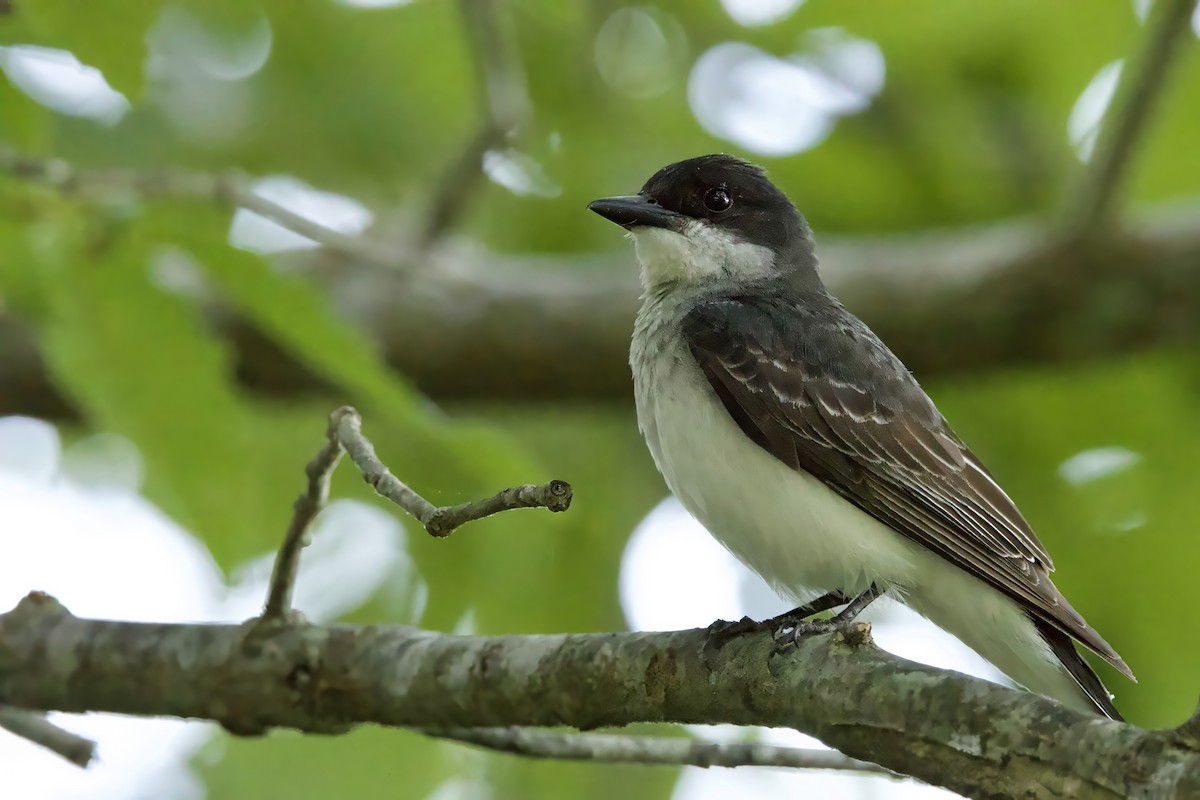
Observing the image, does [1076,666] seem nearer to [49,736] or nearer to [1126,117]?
[1126,117]

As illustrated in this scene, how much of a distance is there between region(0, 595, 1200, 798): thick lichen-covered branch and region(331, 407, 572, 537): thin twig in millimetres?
625

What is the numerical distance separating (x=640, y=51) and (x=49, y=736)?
4410mm

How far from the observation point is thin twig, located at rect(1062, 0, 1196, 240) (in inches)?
200

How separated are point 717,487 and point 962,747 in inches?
68.6

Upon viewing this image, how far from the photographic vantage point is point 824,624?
3750 mm

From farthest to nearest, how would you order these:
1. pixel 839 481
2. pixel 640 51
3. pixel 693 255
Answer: pixel 640 51
pixel 693 255
pixel 839 481

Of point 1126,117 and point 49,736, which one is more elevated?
point 1126,117

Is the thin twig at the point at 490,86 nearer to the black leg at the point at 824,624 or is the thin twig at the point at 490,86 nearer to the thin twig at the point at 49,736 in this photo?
the black leg at the point at 824,624

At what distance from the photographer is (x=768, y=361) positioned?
15.8ft

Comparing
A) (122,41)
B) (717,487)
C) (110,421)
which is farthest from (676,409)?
(122,41)

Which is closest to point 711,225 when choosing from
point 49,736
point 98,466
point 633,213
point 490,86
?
point 633,213

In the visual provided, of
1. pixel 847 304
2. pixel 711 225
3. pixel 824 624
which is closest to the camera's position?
pixel 824 624

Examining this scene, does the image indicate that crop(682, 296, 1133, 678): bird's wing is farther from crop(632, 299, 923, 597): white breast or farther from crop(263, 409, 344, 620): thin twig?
crop(263, 409, 344, 620): thin twig

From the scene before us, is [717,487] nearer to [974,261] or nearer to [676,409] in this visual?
[676,409]
